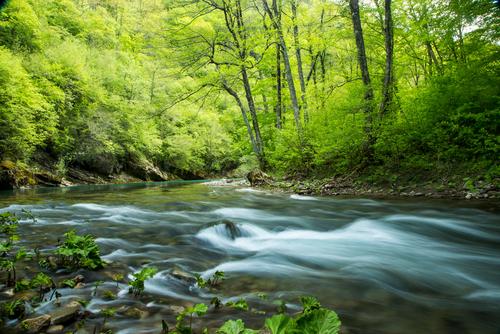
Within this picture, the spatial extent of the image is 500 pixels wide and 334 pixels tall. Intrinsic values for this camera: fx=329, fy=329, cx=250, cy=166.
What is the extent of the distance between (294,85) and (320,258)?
1200 cm

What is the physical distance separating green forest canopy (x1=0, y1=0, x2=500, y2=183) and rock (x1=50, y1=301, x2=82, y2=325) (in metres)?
1.89

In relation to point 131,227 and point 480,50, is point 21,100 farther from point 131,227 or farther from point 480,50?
point 480,50

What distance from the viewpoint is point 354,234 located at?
16.9ft

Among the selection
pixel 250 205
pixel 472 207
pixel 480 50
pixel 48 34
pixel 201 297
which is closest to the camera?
pixel 201 297

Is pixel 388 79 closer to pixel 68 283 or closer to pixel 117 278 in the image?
pixel 117 278

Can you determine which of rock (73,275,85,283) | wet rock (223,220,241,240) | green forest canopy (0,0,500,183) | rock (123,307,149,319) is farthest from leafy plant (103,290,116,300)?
wet rock (223,220,241,240)

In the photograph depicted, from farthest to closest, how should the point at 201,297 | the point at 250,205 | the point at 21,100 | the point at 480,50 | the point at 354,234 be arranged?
the point at 21,100, the point at 250,205, the point at 480,50, the point at 354,234, the point at 201,297

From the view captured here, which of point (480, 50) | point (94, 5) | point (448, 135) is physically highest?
point (94, 5)

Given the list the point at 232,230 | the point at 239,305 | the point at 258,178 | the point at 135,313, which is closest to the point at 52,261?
the point at 135,313

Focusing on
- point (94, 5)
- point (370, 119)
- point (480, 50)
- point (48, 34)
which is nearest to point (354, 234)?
point (370, 119)

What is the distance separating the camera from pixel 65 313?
77.8 inches

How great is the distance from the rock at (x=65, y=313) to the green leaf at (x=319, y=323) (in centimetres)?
152

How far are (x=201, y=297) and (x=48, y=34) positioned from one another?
2683 cm

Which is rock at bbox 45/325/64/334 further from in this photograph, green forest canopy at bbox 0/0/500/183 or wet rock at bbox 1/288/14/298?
green forest canopy at bbox 0/0/500/183
